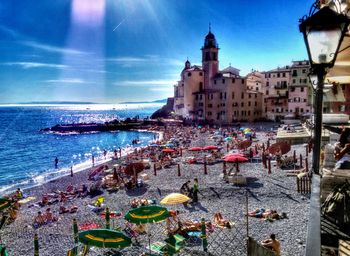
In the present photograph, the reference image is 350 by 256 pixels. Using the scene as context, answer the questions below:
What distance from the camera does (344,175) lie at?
5949 mm

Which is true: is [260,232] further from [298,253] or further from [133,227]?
[133,227]

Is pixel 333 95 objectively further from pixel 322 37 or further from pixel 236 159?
pixel 322 37

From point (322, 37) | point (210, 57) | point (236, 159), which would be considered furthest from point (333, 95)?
point (210, 57)

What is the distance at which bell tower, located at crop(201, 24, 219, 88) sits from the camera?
3364 inches

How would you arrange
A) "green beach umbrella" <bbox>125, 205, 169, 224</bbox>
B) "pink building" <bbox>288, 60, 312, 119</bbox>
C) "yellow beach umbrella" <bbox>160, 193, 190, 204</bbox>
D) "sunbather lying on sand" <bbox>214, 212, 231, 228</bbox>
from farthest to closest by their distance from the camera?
"pink building" <bbox>288, 60, 312, 119</bbox> < "yellow beach umbrella" <bbox>160, 193, 190, 204</bbox> < "sunbather lying on sand" <bbox>214, 212, 231, 228</bbox> < "green beach umbrella" <bbox>125, 205, 169, 224</bbox>

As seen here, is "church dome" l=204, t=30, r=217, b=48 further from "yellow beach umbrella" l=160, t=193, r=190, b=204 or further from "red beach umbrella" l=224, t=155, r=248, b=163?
"yellow beach umbrella" l=160, t=193, r=190, b=204

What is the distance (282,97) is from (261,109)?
8388 mm

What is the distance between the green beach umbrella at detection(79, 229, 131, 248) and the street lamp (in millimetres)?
8933

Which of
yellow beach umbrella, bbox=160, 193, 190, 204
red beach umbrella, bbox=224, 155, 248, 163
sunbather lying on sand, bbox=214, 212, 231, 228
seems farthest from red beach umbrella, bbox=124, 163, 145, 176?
sunbather lying on sand, bbox=214, 212, 231, 228

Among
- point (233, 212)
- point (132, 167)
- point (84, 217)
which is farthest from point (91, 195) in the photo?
point (233, 212)

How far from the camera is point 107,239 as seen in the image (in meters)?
11.3

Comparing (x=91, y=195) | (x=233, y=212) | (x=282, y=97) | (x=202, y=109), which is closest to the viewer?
(x=233, y=212)

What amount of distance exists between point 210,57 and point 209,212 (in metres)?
69.9

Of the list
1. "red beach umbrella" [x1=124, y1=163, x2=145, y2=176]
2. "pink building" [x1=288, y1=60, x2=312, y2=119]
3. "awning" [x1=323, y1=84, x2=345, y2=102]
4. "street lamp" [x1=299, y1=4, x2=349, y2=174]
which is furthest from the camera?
"pink building" [x1=288, y1=60, x2=312, y2=119]
